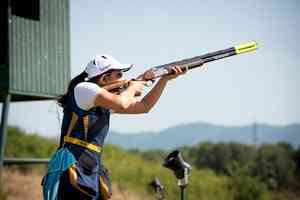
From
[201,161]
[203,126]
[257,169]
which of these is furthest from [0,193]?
[203,126]

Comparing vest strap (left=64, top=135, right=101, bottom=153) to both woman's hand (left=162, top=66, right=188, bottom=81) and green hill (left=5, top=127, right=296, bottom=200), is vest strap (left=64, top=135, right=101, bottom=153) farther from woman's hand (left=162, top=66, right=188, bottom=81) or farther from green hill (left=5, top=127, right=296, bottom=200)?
green hill (left=5, top=127, right=296, bottom=200)

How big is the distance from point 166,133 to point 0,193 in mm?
134029

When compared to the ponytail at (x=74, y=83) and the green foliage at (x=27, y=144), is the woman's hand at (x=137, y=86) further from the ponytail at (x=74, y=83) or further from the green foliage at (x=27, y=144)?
the green foliage at (x=27, y=144)

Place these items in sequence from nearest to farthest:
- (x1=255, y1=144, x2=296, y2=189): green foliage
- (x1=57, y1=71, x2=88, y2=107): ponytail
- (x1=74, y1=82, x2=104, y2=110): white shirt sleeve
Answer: (x1=74, y1=82, x2=104, y2=110): white shirt sleeve
(x1=57, y1=71, x2=88, y2=107): ponytail
(x1=255, y1=144, x2=296, y2=189): green foliage

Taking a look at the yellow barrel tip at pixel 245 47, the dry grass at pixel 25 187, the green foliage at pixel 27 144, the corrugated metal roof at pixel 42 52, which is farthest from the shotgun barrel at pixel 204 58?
the green foliage at pixel 27 144

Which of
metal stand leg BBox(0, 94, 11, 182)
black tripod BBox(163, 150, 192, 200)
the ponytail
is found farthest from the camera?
metal stand leg BBox(0, 94, 11, 182)

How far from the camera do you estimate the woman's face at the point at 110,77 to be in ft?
16.0

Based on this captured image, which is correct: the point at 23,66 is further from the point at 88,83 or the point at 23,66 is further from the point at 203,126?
the point at 203,126

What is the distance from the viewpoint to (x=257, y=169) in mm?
32125

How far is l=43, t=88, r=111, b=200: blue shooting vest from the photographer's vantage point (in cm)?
468

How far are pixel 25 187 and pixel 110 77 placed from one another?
1260cm

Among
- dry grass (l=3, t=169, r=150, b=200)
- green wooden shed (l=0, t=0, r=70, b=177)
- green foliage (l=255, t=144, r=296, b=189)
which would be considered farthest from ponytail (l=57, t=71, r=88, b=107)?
green foliage (l=255, t=144, r=296, b=189)

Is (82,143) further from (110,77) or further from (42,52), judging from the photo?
(42,52)

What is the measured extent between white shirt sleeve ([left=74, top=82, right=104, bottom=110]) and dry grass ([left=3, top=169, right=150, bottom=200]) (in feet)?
35.1
